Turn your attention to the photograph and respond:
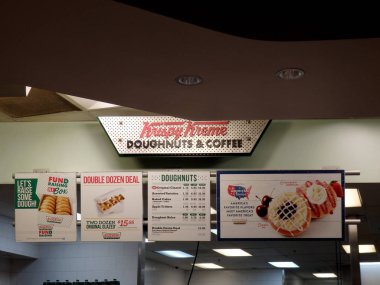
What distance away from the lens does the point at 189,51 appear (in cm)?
421

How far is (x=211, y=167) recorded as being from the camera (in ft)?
22.1

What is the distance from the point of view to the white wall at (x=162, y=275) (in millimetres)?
12255

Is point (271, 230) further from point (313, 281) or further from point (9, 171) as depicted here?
point (313, 281)

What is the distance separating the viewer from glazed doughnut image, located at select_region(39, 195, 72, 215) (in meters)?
6.46

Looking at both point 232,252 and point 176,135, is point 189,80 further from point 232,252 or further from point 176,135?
point 232,252

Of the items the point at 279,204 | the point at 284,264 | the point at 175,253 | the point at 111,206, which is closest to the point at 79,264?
the point at 175,253

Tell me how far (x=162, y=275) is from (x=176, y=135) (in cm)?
699

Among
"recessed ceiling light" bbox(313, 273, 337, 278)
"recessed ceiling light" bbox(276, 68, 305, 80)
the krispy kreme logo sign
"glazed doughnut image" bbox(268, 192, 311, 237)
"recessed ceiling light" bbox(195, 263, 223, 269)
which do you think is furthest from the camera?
"recessed ceiling light" bbox(313, 273, 337, 278)

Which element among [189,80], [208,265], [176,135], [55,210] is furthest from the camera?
[208,265]

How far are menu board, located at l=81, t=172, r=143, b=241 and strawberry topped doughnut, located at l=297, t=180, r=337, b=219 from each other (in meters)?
1.57

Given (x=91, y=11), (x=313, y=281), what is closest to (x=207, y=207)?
(x=91, y=11)

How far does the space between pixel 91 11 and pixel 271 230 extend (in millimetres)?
3339

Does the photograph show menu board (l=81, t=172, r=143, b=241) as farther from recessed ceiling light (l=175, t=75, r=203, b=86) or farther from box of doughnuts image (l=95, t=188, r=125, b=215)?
recessed ceiling light (l=175, t=75, r=203, b=86)

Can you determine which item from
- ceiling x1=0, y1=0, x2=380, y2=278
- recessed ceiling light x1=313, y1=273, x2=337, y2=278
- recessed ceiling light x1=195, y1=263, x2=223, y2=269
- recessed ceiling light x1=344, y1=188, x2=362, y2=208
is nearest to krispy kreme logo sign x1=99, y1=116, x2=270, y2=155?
ceiling x1=0, y1=0, x2=380, y2=278
